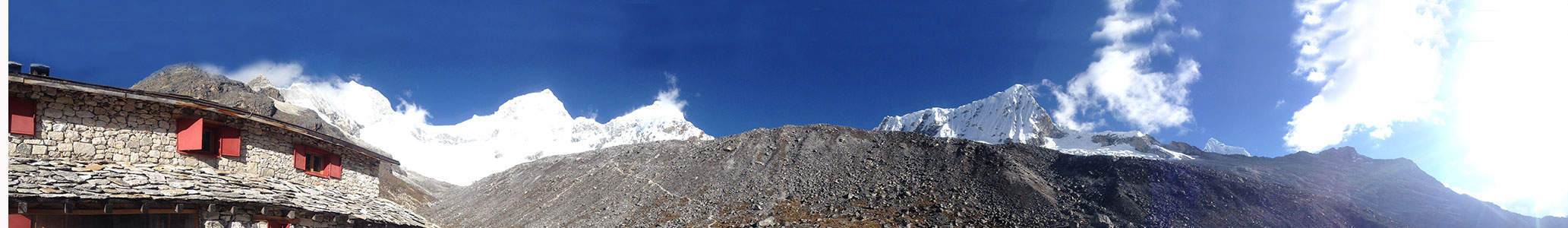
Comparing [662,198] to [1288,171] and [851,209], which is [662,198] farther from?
[1288,171]

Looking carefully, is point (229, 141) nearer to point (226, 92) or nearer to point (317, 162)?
point (317, 162)

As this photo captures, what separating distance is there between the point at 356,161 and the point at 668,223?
531 inches

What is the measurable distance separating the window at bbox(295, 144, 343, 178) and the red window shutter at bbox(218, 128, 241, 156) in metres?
3.22

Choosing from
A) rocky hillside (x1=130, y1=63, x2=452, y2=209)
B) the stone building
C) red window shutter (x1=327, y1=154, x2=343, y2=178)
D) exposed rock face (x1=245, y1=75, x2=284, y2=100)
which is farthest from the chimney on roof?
exposed rock face (x1=245, y1=75, x2=284, y2=100)

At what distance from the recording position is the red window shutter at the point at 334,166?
25672mm

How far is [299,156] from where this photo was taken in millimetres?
23125

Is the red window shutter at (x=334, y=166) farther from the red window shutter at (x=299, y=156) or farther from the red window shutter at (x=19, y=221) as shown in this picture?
the red window shutter at (x=19, y=221)

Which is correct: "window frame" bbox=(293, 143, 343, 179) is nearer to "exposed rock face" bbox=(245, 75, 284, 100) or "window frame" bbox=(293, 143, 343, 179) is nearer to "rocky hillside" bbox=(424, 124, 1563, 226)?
"rocky hillside" bbox=(424, 124, 1563, 226)

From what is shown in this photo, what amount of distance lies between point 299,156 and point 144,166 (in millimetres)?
7124

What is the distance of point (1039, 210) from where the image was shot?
2405 centimetres

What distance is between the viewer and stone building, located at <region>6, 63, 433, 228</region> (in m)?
12.8

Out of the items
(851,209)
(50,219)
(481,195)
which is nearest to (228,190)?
(50,219)

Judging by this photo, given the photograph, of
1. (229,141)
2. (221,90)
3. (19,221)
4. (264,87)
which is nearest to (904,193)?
(229,141)

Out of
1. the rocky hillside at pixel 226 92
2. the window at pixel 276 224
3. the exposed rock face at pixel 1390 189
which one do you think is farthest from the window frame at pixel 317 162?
the rocky hillside at pixel 226 92
